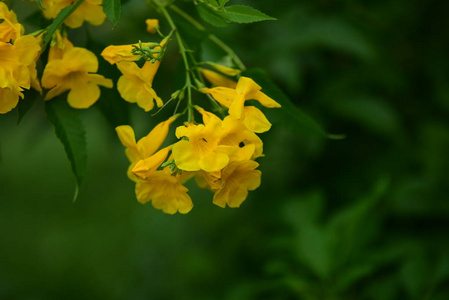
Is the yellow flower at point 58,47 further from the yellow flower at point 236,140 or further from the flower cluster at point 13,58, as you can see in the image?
the yellow flower at point 236,140

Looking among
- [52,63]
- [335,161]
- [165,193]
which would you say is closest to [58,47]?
[52,63]

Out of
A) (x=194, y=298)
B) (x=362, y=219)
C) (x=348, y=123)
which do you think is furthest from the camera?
(x=348, y=123)

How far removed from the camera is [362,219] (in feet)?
7.06

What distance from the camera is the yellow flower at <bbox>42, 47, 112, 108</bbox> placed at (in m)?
1.56

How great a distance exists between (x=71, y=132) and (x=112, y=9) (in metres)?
0.45

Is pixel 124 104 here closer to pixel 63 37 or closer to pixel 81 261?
pixel 63 37

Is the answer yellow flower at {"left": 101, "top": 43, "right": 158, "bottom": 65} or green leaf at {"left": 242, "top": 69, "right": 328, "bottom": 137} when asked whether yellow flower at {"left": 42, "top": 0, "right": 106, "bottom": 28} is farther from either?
green leaf at {"left": 242, "top": 69, "right": 328, "bottom": 137}

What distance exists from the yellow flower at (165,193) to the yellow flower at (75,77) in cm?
39

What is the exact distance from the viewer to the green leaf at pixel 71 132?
5.15ft

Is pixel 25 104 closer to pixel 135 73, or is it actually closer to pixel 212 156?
pixel 135 73

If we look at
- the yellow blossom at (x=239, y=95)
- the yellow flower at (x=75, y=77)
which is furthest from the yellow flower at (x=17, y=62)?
the yellow blossom at (x=239, y=95)

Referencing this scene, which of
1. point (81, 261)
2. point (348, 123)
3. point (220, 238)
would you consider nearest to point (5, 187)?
point (81, 261)

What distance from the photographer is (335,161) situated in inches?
120

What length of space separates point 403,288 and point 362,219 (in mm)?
327
